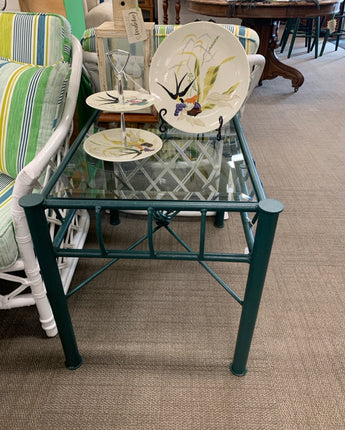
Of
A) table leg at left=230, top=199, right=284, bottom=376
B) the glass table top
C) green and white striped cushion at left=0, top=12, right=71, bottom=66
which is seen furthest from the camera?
green and white striped cushion at left=0, top=12, right=71, bottom=66

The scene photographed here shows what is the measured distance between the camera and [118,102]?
1.05m

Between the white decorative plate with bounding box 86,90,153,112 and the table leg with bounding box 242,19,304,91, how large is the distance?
2.50m

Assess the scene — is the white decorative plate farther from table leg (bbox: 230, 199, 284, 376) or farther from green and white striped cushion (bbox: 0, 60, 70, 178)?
table leg (bbox: 230, 199, 284, 376)

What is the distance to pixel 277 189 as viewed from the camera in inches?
77.6

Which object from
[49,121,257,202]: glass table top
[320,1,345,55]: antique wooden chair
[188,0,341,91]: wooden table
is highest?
[188,0,341,91]: wooden table

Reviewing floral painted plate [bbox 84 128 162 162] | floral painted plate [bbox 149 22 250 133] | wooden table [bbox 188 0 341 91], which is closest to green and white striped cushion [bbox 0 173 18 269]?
floral painted plate [bbox 84 128 162 162]

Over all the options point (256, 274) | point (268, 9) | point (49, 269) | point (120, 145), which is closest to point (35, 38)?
point (120, 145)

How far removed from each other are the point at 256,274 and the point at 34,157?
0.77 meters

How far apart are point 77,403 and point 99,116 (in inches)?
35.9

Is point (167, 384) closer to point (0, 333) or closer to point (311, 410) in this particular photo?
point (311, 410)

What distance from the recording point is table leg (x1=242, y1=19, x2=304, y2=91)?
3105 millimetres

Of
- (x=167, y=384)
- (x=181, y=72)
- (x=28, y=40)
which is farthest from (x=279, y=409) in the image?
(x=28, y=40)

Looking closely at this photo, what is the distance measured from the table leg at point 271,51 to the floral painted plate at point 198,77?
7.85 ft

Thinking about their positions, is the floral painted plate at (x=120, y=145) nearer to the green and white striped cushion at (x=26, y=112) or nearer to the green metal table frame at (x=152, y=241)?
the green metal table frame at (x=152, y=241)
